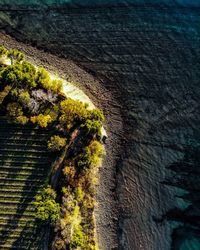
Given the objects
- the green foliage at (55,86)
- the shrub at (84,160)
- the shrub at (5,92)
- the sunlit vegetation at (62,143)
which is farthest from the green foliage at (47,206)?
the shrub at (5,92)

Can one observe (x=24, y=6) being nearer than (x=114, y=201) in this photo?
No

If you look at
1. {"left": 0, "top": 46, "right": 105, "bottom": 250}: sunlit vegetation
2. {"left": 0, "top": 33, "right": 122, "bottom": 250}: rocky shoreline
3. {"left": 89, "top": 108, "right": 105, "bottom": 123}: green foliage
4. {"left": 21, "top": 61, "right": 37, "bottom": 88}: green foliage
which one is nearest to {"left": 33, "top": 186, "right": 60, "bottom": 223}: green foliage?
{"left": 0, "top": 46, "right": 105, "bottom": 250}: sunlit vegetation

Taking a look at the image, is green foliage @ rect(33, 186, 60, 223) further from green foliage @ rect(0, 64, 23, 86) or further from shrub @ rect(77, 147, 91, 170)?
green foliage @ rect(0, 64, 23, 86)

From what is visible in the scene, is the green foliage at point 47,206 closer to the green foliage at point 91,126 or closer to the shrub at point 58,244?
the shrub at point 58,244

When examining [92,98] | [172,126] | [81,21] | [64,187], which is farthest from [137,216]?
[81,21]

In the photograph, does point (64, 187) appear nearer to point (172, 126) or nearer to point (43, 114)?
point (43, 114)

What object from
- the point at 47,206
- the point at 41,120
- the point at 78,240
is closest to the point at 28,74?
the point at 41,120

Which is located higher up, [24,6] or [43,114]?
[24,6]
